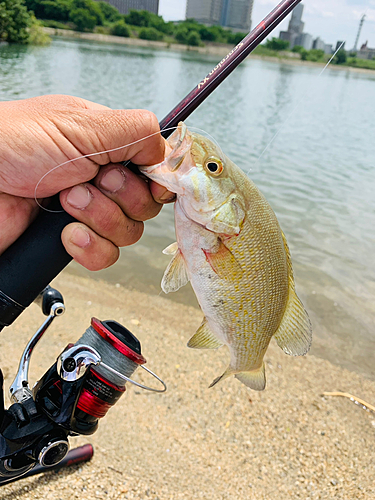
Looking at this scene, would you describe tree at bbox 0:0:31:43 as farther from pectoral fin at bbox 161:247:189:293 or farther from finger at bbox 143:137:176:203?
pectoral fin at bbox 161:247:189:293

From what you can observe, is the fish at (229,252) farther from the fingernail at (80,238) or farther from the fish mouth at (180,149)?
the fingernail at (80,238)

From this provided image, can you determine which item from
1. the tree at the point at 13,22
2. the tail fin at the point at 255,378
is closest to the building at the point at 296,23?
the tail fin at the point at 255,378

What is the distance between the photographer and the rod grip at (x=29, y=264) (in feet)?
4.96

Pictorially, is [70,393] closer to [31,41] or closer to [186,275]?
[186,275]

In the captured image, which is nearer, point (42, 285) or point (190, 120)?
point (42, 285)

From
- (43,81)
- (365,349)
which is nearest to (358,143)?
(365,349)

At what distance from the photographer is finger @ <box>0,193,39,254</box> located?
68.6 inches

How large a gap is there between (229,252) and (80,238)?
2.10 feet

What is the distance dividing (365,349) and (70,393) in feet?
14.7

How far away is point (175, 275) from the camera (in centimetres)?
168

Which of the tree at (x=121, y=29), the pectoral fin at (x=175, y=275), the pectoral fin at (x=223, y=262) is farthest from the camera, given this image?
the tree at (x=121, y=29)

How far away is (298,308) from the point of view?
1.67 meters

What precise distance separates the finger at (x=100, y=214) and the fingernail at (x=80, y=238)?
44mm

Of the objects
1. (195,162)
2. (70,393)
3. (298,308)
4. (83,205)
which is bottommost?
(70,393)
